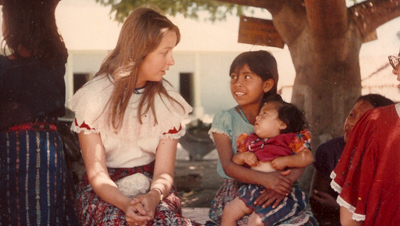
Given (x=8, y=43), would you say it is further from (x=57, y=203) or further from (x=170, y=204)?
(x=170, y=204)

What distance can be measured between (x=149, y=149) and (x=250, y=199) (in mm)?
671

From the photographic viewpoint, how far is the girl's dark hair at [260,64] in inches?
124

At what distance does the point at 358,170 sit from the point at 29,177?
1881mm

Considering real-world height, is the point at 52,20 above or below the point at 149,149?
above

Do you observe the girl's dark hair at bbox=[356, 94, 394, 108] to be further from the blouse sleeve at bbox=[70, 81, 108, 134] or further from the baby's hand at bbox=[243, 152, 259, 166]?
the blouse sleeve at bbox=[70, 81, 108, 134]

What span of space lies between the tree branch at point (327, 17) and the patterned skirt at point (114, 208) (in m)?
1.94

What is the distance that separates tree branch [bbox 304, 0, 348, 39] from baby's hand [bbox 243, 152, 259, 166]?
161cm

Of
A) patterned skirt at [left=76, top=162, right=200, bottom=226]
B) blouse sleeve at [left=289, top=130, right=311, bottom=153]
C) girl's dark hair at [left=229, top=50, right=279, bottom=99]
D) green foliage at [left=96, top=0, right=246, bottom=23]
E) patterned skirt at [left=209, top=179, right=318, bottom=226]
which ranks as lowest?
patterned skirt at [left=209, top=179, right=318, bottom=226]

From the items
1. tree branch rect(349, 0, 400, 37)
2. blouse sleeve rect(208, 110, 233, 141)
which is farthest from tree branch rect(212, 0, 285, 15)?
blouse sleeve rect(208, 110, 233, 141)

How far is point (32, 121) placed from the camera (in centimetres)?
288

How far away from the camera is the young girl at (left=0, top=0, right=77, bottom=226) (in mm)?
2826

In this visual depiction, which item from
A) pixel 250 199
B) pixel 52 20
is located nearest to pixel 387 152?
pixel 250 199

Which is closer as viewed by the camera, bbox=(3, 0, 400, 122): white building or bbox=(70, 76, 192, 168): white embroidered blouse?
bbox=(70, 76, 192, 168): white embroidered blouse

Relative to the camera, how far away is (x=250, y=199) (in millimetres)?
2781
